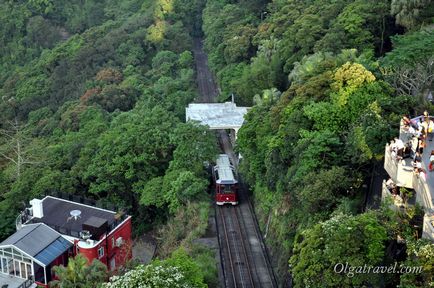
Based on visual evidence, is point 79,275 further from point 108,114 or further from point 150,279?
point 108,114

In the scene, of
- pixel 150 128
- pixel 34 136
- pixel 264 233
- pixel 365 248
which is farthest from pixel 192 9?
pixel 365 248

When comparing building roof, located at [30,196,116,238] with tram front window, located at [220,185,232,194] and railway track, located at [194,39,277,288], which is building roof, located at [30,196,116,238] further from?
tram front window, located at [220,185,232,194]

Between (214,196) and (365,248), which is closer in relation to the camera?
(365,248)

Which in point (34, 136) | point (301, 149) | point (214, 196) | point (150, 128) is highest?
point (301, 149)

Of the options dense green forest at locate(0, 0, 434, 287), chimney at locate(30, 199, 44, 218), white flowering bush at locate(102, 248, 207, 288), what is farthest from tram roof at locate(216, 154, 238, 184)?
white flowering bush at locate(102, 248, 207, 288)

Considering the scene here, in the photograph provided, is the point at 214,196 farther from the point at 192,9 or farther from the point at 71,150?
the point at 192,9

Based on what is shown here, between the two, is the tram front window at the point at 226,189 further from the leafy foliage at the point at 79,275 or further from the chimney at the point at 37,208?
the leafy foliage at the point at 79,275

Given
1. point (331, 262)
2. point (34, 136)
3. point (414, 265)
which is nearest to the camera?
point (414, 265)
